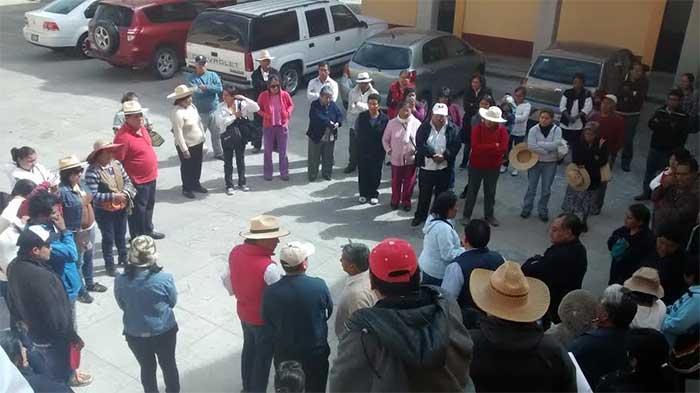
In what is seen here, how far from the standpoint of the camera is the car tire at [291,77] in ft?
43.2

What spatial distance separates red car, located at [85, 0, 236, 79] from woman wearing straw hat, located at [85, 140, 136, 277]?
26.4ft

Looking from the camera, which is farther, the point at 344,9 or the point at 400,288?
the point at 344,9

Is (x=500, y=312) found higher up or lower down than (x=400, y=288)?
lower down

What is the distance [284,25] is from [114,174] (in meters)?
7.62

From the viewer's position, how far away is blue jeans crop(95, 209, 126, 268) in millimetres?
6583

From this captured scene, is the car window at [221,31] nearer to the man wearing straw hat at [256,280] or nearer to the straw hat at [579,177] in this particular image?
the straw hat at [579,177]

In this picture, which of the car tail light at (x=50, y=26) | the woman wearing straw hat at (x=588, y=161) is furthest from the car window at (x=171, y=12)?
the woman wearing straw hat at (x=588, y=161)

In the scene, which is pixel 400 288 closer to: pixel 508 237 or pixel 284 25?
pixel 508 237

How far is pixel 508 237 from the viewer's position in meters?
8.19

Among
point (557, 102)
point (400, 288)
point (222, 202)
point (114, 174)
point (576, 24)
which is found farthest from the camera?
point (576, 24)

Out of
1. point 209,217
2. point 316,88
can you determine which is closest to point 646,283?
point 209,217

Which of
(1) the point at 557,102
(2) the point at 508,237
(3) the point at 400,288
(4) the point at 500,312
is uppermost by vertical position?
(3) the point at 400,288

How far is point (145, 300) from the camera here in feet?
14.6

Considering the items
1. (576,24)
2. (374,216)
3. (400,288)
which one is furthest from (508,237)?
(576,24)
